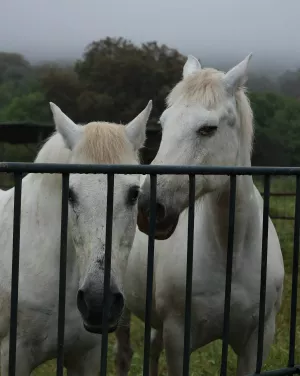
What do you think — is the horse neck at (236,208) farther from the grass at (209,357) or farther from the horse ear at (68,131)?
the grass at (209,357)

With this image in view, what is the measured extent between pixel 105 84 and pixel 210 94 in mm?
11570

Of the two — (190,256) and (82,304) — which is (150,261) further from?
(82,304)

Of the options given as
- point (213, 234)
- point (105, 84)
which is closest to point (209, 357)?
point (213, 234)

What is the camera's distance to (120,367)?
4340mm

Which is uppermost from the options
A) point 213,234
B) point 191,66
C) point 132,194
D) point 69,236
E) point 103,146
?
point 191,66

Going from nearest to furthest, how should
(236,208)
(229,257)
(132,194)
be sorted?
1. (229,257)
2. (132,194)
3. (236,208)

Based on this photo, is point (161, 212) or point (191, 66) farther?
point (191, 66)

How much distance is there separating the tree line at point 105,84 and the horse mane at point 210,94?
7.03 meters

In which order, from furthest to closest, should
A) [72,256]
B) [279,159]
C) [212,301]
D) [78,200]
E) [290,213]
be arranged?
[290,213]
[279,159]
[212,301]
[72,256]
[78,200]

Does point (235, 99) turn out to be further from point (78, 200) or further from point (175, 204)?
point (78, 200)

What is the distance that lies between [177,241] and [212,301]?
0.37 meters

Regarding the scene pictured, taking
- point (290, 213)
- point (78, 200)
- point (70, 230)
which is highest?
point (78, 200)

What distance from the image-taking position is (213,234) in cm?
320

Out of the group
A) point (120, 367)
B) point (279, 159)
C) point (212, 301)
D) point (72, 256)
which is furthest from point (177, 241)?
point (279, 159)
